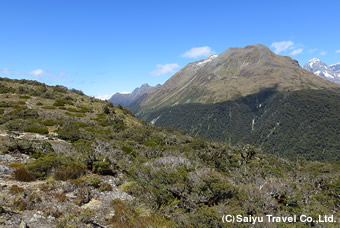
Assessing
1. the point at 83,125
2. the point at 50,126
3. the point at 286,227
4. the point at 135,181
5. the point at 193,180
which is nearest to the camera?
the point at 286,227

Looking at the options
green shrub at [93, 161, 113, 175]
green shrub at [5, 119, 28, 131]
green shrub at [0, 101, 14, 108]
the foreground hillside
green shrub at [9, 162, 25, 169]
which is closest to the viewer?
the foreground hillside

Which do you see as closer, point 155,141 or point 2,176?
point 2,176

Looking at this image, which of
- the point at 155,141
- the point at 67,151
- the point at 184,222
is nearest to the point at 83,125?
the point at 155,141

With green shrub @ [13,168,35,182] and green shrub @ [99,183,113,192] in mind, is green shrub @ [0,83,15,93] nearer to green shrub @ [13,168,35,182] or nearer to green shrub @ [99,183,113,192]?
green shrub @ [13,168,35,182]

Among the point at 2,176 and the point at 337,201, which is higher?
the point at 2,176

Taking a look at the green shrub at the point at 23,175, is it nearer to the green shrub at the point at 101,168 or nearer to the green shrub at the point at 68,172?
the green shrub at the point at 68,172

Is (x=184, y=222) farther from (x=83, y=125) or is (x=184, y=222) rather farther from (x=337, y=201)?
(x=83, y=125)

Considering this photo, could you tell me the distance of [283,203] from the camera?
34.3 feet

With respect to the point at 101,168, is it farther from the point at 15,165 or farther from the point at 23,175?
the point at 15,165

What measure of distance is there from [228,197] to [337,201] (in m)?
15.9

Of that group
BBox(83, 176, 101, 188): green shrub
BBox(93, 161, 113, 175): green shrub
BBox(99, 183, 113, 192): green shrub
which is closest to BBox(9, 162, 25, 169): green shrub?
BBox(83, 176, 101, 188): green shrub

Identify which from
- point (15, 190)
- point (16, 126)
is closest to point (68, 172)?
point (15, 190)

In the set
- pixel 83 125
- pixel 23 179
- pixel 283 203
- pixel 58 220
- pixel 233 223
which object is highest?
pixel 83 125

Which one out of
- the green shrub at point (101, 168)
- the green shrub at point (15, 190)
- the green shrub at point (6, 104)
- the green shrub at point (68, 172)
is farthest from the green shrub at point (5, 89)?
the green shrub at point (15, 190)
